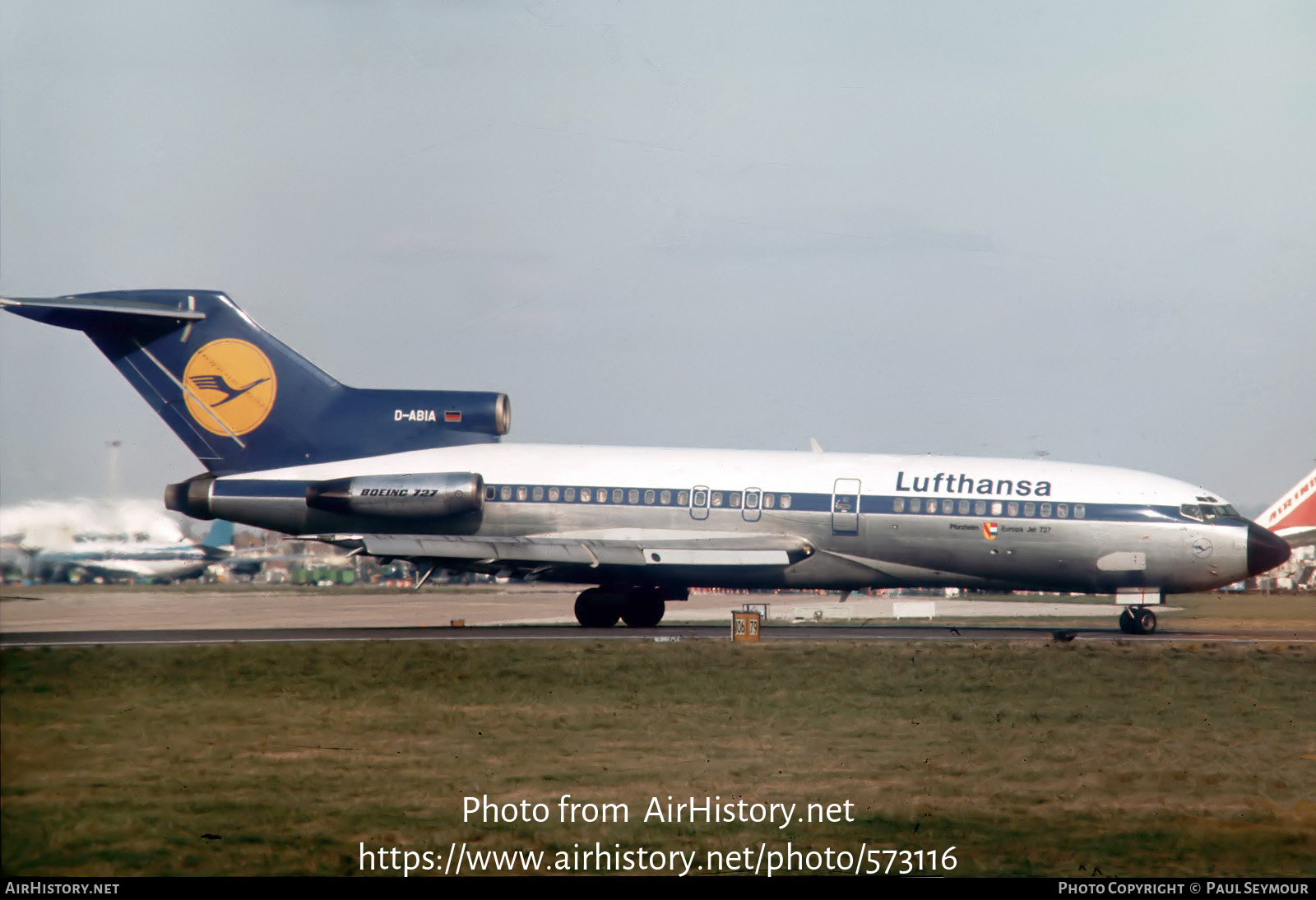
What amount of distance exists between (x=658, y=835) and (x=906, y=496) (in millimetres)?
22186

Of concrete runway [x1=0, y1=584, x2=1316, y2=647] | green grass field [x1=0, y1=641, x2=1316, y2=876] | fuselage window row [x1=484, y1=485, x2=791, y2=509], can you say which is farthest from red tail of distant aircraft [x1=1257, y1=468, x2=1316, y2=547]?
green grass field [x1=0, y1=641, x2=1316, y2=876]

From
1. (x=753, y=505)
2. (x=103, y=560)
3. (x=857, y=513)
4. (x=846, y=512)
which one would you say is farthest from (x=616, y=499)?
(x=103, y=560)

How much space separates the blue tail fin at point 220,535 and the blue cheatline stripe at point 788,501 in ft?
2.69

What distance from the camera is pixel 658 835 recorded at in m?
10.4

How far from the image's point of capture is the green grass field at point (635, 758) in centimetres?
991

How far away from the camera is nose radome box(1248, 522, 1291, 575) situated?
101ft

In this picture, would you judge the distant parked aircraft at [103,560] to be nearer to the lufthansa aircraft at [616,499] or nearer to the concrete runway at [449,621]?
the concrete runway at [449,621]

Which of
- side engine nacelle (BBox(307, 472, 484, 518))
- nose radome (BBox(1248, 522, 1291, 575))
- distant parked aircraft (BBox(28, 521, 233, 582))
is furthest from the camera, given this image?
side engine nacelle (BBox(307, 472, 484, 518))

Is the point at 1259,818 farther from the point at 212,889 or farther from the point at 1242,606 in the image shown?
the point at 1242,606

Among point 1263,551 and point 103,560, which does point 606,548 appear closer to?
point 1263,551

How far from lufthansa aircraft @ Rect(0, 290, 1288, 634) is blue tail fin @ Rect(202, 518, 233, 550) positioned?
48cm

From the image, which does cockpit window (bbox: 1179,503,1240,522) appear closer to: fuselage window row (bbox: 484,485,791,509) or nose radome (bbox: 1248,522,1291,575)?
nose radome (bbox: 1248,522,1291,575)

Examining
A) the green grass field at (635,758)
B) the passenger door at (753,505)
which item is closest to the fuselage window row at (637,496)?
the passenger door at (753,505)

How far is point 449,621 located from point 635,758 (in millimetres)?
24481
